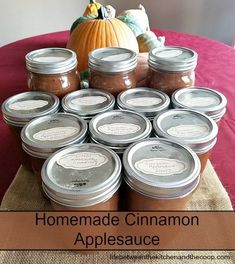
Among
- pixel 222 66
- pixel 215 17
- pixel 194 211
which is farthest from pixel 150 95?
pixel 215 17

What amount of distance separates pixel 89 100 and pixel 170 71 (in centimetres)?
15

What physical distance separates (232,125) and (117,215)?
38 centimetres

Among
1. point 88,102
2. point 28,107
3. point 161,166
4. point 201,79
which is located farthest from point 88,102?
point 201,79

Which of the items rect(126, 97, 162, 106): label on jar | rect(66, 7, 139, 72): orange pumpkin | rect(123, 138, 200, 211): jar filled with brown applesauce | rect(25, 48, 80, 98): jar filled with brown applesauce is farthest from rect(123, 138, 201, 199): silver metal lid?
rect(66, 7, 139, 72): orange pumpkin

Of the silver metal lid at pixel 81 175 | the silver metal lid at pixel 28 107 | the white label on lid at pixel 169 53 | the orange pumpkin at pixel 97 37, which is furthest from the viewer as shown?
the orange pumpkin at pixel 97 37

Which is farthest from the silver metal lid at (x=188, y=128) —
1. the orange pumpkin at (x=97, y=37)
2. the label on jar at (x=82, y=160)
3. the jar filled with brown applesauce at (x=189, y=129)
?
the orange pumpkin at (x=97, y=37)

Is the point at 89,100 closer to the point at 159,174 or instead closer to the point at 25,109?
the point at 25,109

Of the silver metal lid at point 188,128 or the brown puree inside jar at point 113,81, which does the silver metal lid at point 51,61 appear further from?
the silver metal lid at point 188,128

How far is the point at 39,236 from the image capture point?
1.43 ft

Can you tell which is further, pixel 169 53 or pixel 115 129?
pixel 169 53

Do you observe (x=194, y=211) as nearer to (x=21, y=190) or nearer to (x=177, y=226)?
(x=177, y=226)

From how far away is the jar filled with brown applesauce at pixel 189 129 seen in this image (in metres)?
0.45

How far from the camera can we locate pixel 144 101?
1.80ft

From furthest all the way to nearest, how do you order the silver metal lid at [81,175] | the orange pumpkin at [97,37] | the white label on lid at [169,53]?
the orange pumpkin at [97,37] < the white label on lid at [169,53] < the silver metal lid at [81,175]
